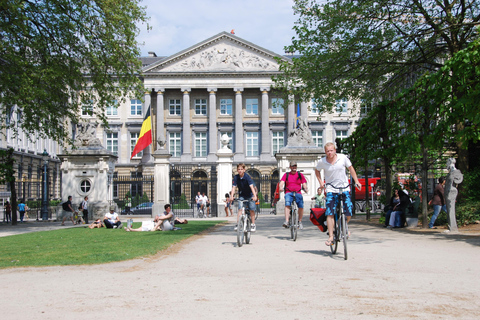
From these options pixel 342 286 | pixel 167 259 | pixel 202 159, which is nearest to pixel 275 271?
pixel 342 286

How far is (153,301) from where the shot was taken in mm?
5430

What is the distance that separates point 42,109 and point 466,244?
616 inches

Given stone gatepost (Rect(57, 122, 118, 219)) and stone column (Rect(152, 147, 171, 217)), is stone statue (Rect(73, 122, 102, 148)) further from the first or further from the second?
stone column (Rect(152, 147, 171, 217))

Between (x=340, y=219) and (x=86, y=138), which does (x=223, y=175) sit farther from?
(x=340, y=219)

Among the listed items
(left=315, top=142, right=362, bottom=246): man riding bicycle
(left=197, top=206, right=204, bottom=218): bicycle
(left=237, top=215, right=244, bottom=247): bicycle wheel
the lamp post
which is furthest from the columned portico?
(left=315, top=142, right=362, bottom=246): man riding bicycle

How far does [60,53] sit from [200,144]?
1860 inches

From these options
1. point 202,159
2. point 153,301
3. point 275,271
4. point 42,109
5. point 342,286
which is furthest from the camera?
point 202,159

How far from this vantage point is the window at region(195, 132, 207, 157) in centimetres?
6738

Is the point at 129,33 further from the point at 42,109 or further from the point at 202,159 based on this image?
the point at 202,159

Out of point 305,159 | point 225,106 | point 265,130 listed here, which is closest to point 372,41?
point 305,159

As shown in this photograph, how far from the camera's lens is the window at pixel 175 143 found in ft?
221

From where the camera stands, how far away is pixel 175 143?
222ft

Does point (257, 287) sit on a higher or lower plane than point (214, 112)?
lower

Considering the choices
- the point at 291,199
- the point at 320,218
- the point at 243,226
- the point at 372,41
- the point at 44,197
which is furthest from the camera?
the point at 44,197
